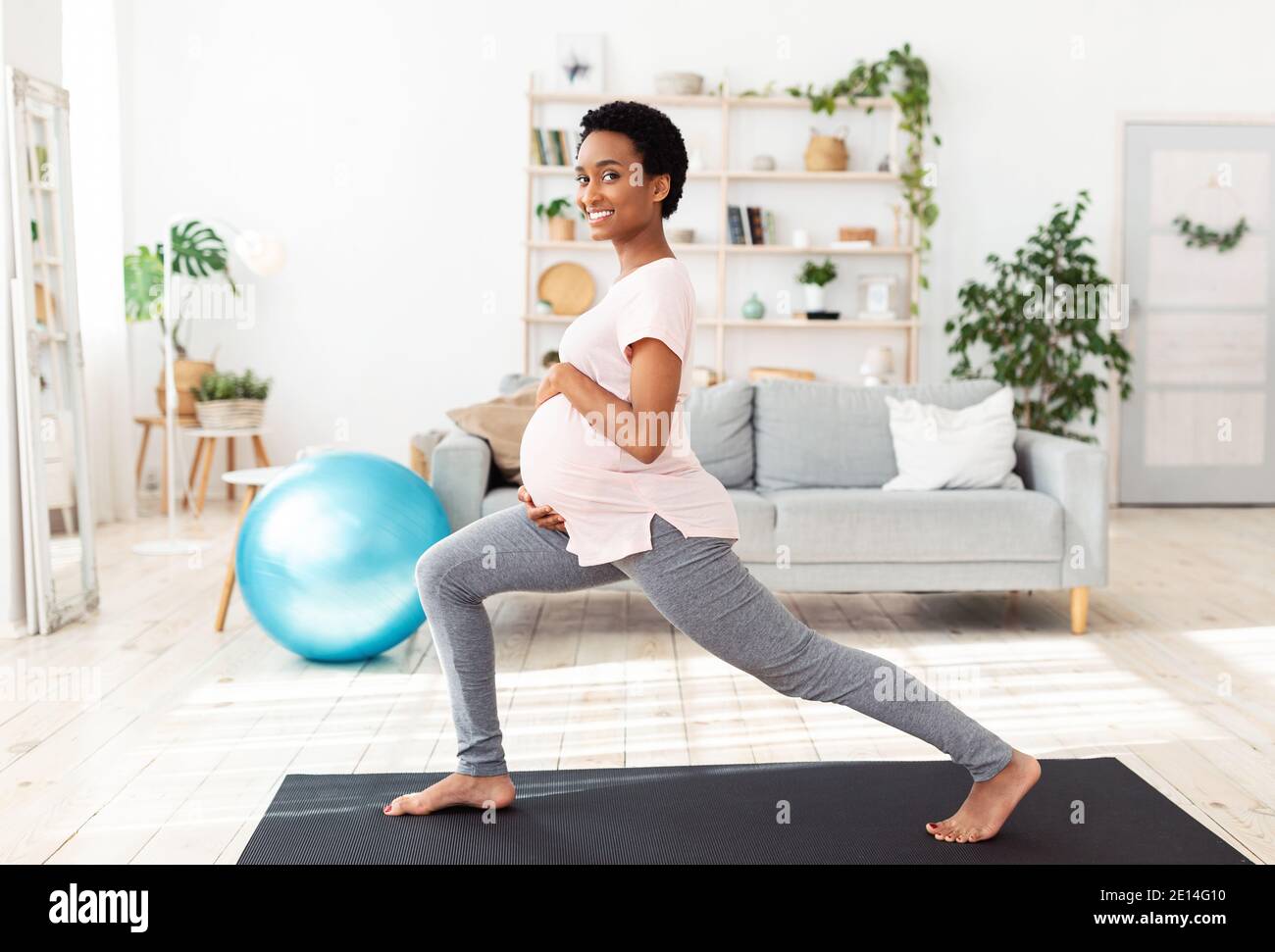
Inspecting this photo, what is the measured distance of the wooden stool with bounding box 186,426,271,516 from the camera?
20.8 feet

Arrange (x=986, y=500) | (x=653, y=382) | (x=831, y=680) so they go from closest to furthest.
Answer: (x=653, y=382) < (x=831, y=680) < (x=986, y=500)

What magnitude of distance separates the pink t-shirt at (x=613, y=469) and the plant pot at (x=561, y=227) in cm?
502

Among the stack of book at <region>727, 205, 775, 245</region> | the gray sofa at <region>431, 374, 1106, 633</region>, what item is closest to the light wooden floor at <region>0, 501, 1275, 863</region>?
the gray sofa at <region>431, 374, 1106, 633</region>

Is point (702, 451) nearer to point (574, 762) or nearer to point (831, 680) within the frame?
point (574, 762)

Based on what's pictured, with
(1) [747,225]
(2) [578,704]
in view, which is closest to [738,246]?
(1) [747,225]

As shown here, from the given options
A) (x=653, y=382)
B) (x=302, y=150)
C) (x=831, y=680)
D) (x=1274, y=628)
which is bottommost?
(x=1274, y=628)

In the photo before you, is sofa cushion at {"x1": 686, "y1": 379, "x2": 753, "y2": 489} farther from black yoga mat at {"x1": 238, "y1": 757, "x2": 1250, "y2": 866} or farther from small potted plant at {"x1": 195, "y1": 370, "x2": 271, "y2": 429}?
small potted plant at {"x1": 195, "y1": 370, "x2": 271, "y2": 429}

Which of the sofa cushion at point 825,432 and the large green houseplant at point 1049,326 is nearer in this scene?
the sofa cushion at point 825,432

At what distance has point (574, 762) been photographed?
279 cm

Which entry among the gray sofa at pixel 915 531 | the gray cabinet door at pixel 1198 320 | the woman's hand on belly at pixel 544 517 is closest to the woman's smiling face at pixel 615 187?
the woman's hand on belly at pixel 544 517

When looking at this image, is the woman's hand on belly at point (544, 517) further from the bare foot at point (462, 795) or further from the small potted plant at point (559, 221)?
the small potted plant at point (559, 221)

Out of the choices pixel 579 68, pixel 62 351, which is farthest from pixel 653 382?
pixel 579 68

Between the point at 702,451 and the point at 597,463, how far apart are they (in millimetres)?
2455

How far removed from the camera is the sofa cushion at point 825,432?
14.8 ft
